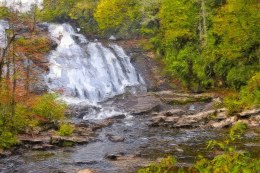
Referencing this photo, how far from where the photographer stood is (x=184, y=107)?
28969 mm

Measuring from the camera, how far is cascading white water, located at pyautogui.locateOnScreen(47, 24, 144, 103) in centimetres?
3603

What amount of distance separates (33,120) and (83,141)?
3.31 metres

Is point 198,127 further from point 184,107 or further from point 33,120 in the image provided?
point 33,120

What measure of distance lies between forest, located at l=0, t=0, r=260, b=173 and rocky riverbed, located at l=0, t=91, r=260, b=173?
0.86m

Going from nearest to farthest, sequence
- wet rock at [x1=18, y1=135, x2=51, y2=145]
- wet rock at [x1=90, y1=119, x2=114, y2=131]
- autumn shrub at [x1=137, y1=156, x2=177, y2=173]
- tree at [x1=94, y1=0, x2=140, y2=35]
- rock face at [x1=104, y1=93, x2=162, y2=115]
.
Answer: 1. autumn shrub at [x1=137, y1=156, x2=177, y2=173]
2. wet rock at [x1=18, y1=135, x2=51, y2=145]
3. wet rock at [x1=90, y1=119, x2=114, y2=131]
4. rock face at [x1=104, y1=93, x2=162, y2=115]
5. tree at [x1=94, y1=0, x2=140, y2=35]

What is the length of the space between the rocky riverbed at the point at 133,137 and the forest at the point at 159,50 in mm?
860

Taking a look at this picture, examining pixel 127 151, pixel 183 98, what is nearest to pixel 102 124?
pixel 127 151

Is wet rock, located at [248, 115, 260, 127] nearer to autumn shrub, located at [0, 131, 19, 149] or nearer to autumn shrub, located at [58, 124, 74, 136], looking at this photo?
autumn shrub, located at [58, 124, 74, 136]

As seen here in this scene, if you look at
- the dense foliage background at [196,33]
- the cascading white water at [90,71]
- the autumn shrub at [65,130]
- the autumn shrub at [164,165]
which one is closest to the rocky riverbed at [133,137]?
the autumn shrub at [65,130]

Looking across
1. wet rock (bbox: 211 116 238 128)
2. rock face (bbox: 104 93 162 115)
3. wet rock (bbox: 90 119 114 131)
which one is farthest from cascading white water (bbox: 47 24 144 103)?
wet rock (bbox: 211 116 238 128)

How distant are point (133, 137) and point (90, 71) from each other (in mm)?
19114

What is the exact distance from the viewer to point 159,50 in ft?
137

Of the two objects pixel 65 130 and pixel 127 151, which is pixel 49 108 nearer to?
pixel 65 130

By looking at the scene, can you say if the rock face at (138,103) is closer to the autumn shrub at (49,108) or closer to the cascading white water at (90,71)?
the cascading white water at (90,71)
